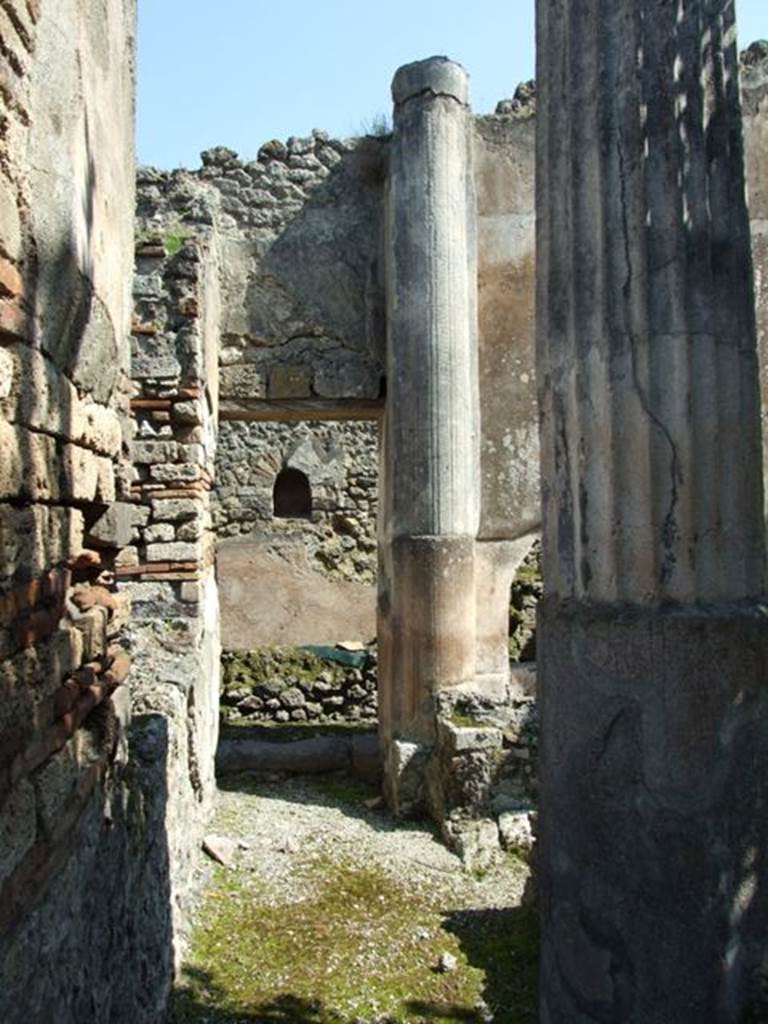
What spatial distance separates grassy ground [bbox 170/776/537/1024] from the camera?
3.72 metres

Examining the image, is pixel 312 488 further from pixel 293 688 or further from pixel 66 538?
pixel 66 538

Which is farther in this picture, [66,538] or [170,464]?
[170,464]

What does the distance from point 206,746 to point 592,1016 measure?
400 centimetres

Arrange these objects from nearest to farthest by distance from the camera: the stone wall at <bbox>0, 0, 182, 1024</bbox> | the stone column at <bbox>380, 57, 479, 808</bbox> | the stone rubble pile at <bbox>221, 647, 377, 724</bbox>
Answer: the stone wall at <bbox>0, 0, 182, 1024</bbox>
the stone column at <bbox>380, 57, 479, 808</bbox>
the stone rubble pile at <bbox>221, 647, 377, 724</bbox>

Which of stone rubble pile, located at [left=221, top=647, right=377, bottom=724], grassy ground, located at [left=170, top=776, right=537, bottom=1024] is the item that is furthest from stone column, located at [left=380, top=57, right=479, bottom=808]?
stone rubble pile, located at [left=221, top=647, right=377, bottom=724]

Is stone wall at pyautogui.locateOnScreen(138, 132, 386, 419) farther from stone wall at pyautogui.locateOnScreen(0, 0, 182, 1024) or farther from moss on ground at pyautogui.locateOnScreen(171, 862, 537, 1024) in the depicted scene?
stone wall at pyautogui.locateOnScreen(0, 0, 182, 1024)

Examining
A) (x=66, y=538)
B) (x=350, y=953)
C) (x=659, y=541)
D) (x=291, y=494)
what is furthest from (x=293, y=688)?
(x=659, y=541)

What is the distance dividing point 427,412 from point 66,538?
473 centimetres

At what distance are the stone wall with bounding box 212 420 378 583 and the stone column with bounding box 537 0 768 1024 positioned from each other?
1015cm

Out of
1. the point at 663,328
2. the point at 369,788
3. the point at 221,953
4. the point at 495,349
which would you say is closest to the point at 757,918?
the point at 663,328

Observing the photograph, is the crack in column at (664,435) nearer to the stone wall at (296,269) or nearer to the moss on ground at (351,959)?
the moss on ground at (351,959)

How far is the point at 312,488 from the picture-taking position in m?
Answer: 12.9

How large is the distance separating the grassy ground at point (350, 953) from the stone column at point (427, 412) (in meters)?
1.80

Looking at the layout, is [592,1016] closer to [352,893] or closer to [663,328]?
[663,328]
